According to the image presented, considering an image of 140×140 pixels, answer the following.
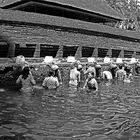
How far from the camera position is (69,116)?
10.1 metres

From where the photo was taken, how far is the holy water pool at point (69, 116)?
324 inches

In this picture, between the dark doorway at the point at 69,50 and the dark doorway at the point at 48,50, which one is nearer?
the dark doorway at the point at 48,50

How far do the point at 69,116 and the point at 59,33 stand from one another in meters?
11.3

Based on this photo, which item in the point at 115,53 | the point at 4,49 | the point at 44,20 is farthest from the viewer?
the point at 115,53

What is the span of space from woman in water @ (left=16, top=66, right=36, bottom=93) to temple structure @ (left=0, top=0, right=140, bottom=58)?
13.0 feet

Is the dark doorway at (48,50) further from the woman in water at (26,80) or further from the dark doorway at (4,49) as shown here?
the woman in water at (26,80)

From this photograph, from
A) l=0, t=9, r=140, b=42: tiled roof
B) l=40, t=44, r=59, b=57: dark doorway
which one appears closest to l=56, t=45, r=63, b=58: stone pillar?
l=40, t=44, r=59, b=57: dark doorway

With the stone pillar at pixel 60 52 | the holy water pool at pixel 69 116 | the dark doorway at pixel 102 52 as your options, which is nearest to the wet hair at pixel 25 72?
the holy water pool at pixel 69 116

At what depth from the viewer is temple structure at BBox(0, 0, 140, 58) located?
17719 mm

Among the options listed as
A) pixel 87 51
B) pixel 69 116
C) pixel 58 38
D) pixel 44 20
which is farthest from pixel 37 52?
pixel 69 116

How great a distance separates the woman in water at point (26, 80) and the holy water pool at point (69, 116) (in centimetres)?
41

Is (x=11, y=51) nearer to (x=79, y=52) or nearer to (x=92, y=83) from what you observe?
(x=92, y=83)

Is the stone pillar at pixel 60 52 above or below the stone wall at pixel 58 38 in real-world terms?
below

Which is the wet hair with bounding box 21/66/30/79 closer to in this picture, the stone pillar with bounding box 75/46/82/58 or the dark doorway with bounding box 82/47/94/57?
the stone pillar with bounding box 75/46/82/58
